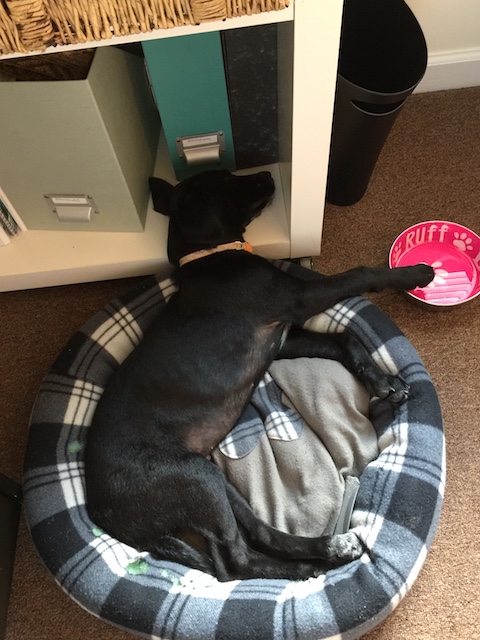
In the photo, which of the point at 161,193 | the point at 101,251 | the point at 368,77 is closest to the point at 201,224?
the point at 161,193

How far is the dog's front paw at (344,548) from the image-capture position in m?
1.11

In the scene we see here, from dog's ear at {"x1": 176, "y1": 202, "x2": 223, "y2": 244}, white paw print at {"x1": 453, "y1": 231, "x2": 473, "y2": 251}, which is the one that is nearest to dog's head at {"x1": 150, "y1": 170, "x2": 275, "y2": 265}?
dog's ear at {"x1": 176, "y1": 202, "x2": 223, "y2": 244}

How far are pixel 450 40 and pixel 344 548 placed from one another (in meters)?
1.42

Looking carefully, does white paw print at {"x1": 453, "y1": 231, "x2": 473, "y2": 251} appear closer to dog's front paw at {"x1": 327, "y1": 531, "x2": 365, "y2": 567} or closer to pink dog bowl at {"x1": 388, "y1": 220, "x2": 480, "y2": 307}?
pink dog bowl at {"x1": 388, "y1": 220, "x2": 480, "y2": 307}

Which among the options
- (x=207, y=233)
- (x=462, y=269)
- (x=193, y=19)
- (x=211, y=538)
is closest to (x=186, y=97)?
(x=207, y=233)

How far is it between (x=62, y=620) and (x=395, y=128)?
5.12ft

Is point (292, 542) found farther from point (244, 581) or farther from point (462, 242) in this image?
point (462, 242)

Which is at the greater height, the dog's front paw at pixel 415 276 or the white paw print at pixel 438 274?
the dog's front paw at pixel 415 276

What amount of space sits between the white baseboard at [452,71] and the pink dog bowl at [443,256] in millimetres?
506

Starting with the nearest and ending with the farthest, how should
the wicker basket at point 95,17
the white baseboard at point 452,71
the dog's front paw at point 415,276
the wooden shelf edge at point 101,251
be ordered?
the wicker basket at point 95,17 < the dog's front paw at point 415,276 < the wooden shelf edge at point 101,251 < the white baseboard at point 452,71

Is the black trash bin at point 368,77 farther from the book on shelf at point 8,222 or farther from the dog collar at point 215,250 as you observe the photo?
the book on shelf at point 8,222

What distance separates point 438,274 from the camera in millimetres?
1521

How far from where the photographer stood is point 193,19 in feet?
2.67

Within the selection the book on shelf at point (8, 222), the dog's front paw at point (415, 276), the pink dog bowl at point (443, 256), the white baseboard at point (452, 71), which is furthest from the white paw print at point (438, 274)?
the book on shelf at point (8, 222)
